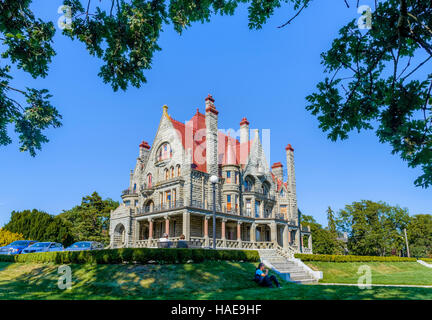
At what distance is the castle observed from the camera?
34.2 m

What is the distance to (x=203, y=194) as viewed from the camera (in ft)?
114

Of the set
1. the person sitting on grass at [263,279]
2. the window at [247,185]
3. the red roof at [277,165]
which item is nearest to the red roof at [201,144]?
the window at [247,185]

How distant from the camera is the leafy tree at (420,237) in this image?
62853 millimetres

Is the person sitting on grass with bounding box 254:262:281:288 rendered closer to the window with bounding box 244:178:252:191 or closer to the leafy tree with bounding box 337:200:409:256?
the window with bounding box 244:178:252:191

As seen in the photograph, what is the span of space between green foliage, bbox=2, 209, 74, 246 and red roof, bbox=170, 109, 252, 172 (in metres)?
28.9

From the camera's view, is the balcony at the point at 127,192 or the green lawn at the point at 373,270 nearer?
the green lawn at the point at 373,270

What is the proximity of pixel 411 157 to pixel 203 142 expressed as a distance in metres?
32.6

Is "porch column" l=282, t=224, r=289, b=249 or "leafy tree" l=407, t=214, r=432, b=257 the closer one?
"porch column" l=282, t=224, r=289, b=249

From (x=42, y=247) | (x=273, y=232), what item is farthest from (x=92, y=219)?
(x=273, y=232)

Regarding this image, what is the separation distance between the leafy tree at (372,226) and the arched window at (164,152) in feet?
120

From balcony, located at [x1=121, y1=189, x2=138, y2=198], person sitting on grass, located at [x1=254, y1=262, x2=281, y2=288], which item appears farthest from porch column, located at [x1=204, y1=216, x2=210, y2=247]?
person sitting on grass, located at [x1=254, y1=262, x2=281, y2=288]

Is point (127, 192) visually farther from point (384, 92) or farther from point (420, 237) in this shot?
point (420, 237)

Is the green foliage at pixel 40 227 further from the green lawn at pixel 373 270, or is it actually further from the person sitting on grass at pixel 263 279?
the person sitting on grass at pixel 263 279
